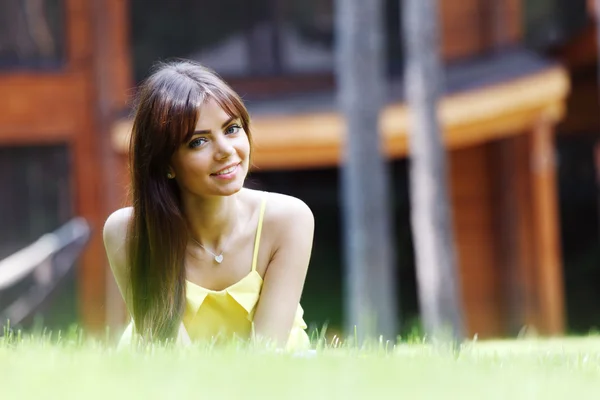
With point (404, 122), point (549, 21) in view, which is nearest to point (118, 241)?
point (404, 122)

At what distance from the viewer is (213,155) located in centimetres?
400

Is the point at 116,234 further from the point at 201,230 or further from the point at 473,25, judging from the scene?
Result: the point at 473,25

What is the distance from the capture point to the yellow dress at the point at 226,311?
4211 mm

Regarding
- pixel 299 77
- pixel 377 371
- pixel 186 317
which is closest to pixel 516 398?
pixel 377 371

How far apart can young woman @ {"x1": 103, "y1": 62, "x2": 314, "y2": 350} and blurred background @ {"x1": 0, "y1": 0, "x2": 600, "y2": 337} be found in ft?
32.8

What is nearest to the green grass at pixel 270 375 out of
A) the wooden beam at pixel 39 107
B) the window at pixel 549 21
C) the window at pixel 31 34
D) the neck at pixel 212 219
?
the neck at pixel 212 219

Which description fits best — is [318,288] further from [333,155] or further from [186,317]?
[186,317]

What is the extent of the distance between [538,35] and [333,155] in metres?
4.78

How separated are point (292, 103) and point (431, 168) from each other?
299 centimetres

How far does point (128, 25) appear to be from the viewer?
1605 centimetres

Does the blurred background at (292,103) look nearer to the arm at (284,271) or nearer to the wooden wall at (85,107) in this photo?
the wooden wall at (85,107)

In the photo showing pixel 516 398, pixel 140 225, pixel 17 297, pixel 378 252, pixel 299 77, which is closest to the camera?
pixel 516 398

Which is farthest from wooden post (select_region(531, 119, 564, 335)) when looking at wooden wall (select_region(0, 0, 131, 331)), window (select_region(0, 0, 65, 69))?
window (select_region(0, 0, 65, 69))

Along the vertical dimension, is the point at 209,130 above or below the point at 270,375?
above
